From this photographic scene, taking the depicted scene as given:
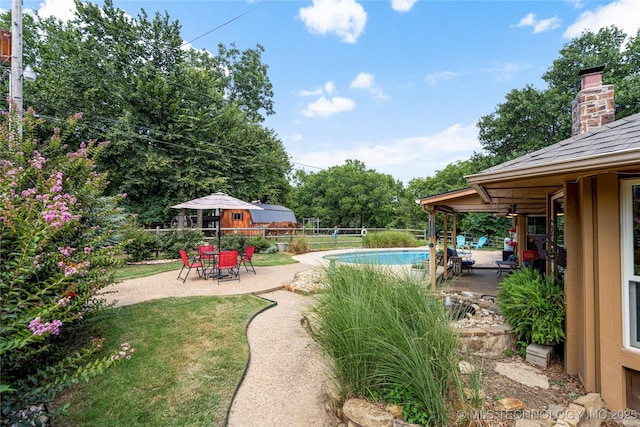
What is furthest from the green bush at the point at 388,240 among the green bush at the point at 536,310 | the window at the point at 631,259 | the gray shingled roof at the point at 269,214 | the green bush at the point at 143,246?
the window at the point at 631,259

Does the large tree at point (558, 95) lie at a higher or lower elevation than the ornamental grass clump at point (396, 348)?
higher

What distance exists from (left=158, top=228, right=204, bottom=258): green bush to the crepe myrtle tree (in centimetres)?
632

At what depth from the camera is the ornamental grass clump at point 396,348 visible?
2.09 m

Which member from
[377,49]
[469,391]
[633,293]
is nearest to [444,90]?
[377,49]

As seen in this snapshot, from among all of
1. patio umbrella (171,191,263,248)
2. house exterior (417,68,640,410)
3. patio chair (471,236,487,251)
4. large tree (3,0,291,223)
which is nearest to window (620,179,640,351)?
house exterior (417,68,640,410)

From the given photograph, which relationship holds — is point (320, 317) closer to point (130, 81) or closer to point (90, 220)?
point (90, 220)

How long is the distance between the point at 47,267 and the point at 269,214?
18786 millimetres

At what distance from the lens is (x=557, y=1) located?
9922 mm

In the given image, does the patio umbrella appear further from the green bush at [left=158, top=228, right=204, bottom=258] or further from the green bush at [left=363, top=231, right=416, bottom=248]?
the green bush at [left=363, top=231, right=416, bottom=248]

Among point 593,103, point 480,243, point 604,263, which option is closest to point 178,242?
point 604,263

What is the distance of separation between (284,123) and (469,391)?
27.8 meters

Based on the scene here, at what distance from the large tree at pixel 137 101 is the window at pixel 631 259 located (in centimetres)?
1573

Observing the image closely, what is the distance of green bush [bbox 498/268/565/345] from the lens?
331 centimetres

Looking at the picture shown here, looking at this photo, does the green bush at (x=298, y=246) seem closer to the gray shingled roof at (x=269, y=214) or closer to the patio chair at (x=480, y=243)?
the gray shingled roof at (x=269, y=214)
